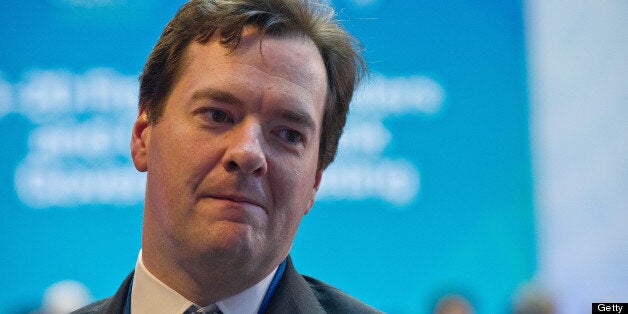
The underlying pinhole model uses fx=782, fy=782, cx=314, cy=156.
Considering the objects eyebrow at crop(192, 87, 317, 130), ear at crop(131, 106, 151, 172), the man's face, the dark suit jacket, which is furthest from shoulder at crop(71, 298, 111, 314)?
eyebrow at crop(192, 87, 317, 130)

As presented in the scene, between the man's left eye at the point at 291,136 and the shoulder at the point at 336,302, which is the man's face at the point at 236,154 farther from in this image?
the shoulder at the point at 336,302

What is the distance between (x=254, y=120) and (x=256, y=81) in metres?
0.10

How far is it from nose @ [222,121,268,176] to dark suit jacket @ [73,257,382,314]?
1.19ft

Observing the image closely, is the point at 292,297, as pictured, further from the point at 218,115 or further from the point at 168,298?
the point at 218,115

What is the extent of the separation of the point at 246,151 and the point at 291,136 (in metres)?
0.21

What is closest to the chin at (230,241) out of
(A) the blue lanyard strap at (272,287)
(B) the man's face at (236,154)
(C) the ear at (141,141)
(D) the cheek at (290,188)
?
(B) the man's face at (236,154)

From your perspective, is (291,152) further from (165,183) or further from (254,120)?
(165,183)

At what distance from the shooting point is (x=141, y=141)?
6.68 ft

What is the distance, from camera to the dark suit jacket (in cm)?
194

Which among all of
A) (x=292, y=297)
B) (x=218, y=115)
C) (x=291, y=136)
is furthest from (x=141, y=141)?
(x=292, y=297)

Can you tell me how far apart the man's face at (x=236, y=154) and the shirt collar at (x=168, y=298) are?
78mm

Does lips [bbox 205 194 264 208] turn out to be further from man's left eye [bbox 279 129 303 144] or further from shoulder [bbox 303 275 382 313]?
shoulder [bbox 303 275 382 313]

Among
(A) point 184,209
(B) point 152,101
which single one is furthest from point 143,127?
(A) point 184,209

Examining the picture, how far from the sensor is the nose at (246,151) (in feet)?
5.62
